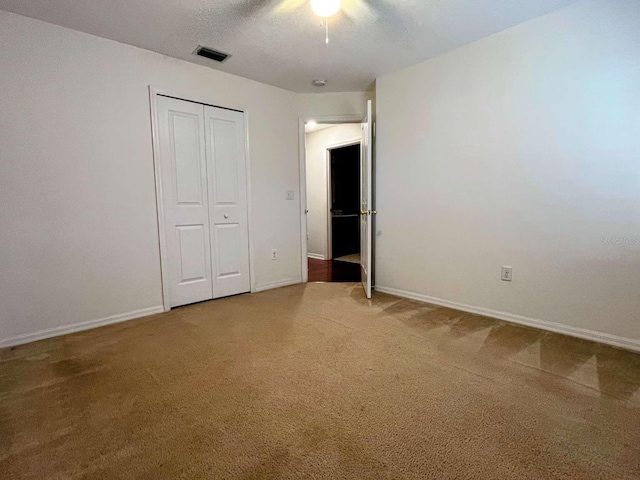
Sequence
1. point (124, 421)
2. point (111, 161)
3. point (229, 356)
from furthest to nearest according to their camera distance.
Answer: point (111, 161) < point (229, 356) < point (124, 421)

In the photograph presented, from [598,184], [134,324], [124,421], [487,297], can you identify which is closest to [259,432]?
[124,421]

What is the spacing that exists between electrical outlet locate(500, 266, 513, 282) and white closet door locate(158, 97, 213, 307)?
9.02 ft

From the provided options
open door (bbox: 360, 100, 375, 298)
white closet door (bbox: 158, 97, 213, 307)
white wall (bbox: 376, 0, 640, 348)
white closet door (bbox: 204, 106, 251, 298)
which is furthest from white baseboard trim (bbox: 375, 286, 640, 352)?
white closet door (bbox: 158, 97, 213, 307)

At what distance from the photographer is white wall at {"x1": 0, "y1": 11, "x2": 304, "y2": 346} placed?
217 cm

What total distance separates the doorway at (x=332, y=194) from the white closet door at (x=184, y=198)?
230cm

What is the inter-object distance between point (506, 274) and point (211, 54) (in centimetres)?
320

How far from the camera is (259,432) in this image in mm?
1287

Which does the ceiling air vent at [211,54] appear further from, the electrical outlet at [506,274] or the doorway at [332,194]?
the electrical outlet at [506,274]

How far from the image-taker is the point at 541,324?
93.5 inches

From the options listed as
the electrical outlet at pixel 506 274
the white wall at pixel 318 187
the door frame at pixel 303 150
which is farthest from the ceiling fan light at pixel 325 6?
the white wall at pixel 318 187

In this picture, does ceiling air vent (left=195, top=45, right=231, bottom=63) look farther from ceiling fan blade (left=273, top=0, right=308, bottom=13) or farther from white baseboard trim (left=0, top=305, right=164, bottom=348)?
white baseboard trim (left=0, top=305, right=164, bottom=348)

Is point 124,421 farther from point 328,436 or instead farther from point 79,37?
point 79,37

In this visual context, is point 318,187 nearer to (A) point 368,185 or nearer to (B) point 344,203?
(B) point 344,203

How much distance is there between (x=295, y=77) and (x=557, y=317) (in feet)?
10.7
